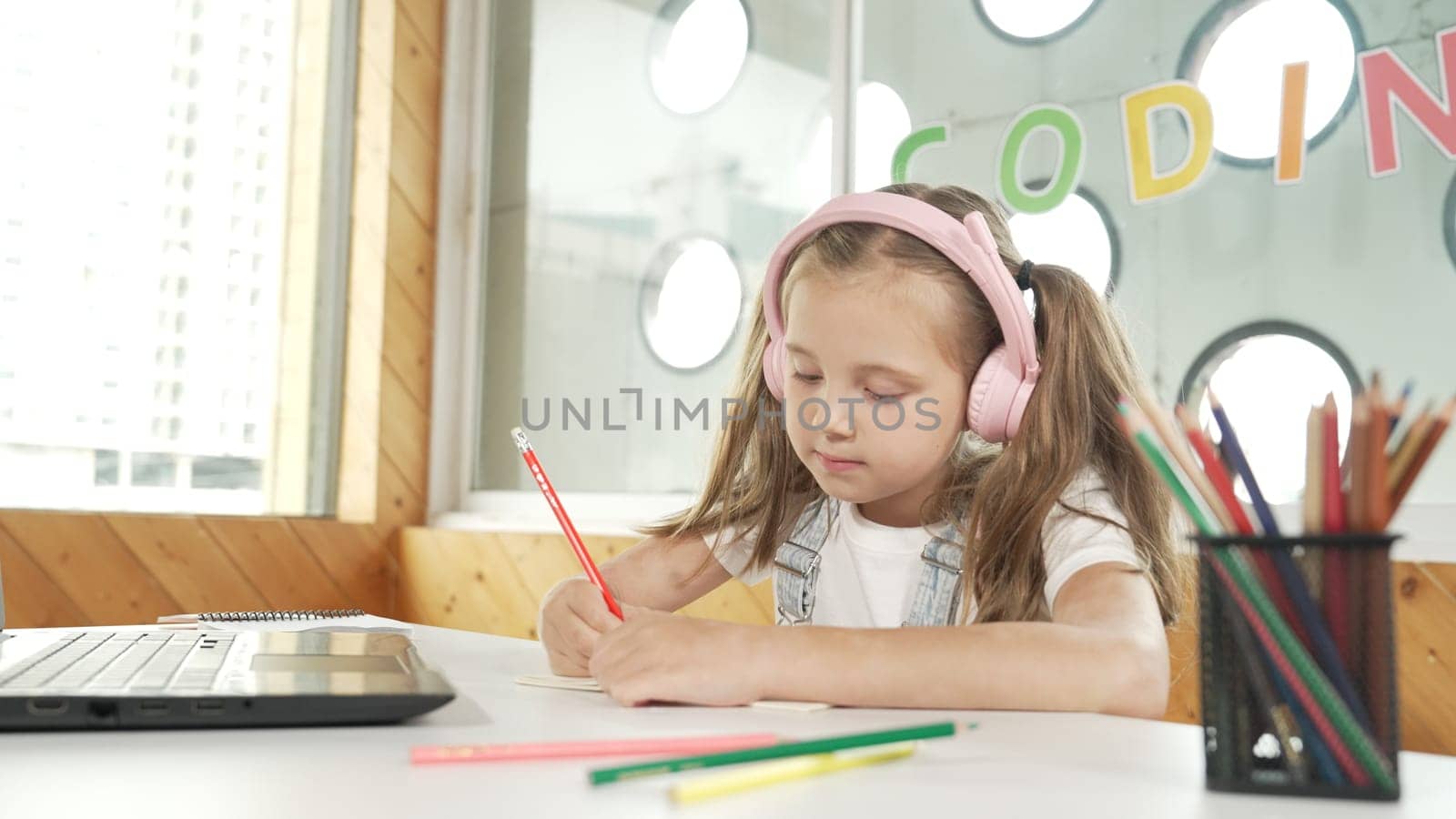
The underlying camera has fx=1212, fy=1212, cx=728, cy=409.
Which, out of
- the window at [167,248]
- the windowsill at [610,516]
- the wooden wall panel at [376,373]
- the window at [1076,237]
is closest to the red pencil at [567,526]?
the windowsill at [610,516]

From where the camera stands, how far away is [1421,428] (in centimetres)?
44

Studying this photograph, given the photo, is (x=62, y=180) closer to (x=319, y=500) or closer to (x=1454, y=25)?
(x=319, y=500)

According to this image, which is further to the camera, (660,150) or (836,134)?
(660,150)

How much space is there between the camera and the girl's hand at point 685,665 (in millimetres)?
663

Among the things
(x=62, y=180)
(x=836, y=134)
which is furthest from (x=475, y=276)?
(x=836, y=134)

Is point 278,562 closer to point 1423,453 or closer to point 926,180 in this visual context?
point 926,180

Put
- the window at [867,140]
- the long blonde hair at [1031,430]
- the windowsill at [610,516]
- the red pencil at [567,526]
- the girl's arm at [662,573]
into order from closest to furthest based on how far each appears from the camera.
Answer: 1. the red pencil at [567,526]
2. the long blonde hair at [1031,430]
3. the girl's arm at [662,573]
4. the windowsill at [610,516]
5. the window at [867,140]

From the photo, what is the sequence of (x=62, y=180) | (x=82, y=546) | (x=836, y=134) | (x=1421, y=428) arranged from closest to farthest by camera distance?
(x=1421, y=428)
(x=836, y=134)
(x=82, y=546)
(x=62, y=180)

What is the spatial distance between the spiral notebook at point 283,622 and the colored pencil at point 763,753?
0.67 metres

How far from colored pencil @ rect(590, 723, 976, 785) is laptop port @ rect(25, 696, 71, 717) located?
0.26 m

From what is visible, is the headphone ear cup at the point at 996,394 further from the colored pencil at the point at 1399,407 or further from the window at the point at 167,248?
the window at the point at 167,248

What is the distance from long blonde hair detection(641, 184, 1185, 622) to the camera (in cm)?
96

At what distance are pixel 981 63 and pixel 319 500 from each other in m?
1.69

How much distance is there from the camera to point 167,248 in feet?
8.00
